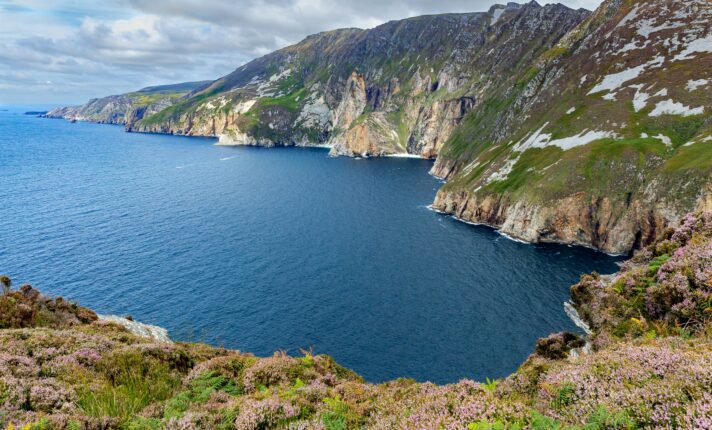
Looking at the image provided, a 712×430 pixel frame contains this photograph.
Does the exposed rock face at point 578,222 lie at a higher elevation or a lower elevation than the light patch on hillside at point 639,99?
lower

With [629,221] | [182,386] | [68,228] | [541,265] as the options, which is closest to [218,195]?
[68,228]

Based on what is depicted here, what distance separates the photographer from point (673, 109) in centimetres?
10544

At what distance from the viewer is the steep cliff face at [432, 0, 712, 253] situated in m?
89.6

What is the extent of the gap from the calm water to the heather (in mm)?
32134

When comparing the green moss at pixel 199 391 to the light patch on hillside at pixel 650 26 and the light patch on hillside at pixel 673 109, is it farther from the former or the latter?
the light patch on hillside at pixel 650 26

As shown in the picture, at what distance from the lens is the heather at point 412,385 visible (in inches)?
348

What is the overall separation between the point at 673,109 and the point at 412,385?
12687cm

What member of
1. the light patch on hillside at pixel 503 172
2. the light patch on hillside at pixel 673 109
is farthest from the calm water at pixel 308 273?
the light patch on hillside at pixel 673 109

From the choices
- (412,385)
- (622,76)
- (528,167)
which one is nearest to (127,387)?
(412,385)

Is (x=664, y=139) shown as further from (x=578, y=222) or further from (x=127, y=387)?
(x=127, y=387)

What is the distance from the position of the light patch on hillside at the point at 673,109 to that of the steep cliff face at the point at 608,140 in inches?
9.2

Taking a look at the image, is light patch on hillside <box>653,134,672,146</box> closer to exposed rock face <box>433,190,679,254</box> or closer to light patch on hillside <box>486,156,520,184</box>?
exposed rock face <box>433,190,679,254</box>

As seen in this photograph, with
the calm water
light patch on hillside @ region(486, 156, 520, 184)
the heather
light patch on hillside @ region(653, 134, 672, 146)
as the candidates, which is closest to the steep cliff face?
light patch on hillside @ region(653, 134, 672, 146)

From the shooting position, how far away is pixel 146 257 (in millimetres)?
85375
